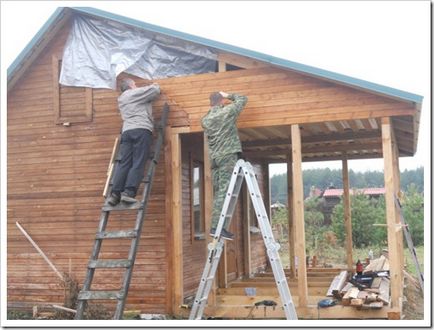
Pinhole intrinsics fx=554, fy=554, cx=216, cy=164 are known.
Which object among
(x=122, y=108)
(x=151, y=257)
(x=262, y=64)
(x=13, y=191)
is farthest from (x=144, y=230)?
(x=262, y=64)

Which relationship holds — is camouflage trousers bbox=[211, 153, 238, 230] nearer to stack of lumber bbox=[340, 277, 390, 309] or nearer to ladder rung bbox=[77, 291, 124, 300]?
ladder rung bbox=[77, 291, 124, 300]

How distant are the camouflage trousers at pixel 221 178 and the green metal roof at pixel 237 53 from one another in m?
1.52

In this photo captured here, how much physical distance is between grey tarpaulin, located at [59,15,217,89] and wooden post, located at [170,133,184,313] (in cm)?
120

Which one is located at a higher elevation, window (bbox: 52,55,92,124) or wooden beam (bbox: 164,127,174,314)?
window (bbox: 52,55,92,124)

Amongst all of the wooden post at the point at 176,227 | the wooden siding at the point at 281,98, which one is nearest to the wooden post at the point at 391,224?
the wooden siding at the point at 281,98

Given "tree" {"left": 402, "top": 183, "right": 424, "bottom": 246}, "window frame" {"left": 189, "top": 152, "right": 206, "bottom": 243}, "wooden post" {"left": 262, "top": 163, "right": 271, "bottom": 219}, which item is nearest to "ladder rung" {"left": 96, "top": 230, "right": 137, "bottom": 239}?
"window frame" {"left": 189, "top": 152, "right": 206, "bottom": 243}

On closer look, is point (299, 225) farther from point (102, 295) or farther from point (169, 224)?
point (102, 295)

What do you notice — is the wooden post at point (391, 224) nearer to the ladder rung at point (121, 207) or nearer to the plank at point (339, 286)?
the plank at point (339, 286)

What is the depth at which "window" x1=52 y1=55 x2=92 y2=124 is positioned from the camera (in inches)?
368

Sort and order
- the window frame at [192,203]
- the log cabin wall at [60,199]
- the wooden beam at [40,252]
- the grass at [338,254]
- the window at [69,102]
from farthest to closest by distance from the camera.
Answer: the grass at [338,254]
the window frame at [192,203]
the window at [69,102]
the wooden beam at [40,252]
the log cabin wall at [60,199]

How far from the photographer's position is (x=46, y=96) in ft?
31.8

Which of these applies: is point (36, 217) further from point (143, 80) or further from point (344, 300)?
point (344, 300)

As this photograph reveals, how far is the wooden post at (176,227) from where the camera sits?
853 cm

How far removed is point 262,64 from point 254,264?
21.2ft
